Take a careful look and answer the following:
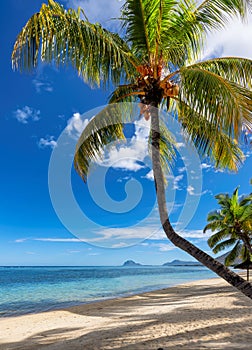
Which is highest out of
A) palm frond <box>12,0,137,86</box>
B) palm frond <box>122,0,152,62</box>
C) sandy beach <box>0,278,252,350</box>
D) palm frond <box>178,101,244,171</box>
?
palm frond <box>122,0,152,62</box>

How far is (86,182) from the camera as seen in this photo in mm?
7336

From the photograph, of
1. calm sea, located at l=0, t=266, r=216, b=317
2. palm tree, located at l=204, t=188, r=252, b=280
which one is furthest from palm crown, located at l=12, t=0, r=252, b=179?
palm tree, located at l=204, t=188, r=252, b=280

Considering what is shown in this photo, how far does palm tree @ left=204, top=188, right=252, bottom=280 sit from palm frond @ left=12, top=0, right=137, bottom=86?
1701cm

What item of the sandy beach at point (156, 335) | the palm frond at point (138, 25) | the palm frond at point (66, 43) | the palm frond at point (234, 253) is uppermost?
the palm frond at point (138, 25)

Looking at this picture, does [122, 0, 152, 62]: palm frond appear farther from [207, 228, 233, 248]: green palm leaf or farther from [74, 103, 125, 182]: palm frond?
[207, 228, 233, 248]: green palm leaf

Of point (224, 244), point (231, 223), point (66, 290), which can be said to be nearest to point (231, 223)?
point (231, 223)

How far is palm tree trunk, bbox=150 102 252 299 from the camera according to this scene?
409 centimetres

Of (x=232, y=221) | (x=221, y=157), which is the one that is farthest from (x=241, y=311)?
(x=232, y=221)

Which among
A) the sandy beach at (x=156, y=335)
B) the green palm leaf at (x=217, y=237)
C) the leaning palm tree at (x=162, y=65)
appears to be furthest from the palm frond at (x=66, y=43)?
the green palm leaf at (x=217, y=237)

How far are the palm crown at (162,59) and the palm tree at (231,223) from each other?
1575cm

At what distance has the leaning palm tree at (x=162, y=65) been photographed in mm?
4508

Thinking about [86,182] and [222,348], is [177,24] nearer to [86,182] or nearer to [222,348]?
[86,182]

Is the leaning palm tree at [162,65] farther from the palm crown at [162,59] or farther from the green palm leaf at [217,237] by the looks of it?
the green palm leaf at [217,237]

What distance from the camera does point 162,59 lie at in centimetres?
585
